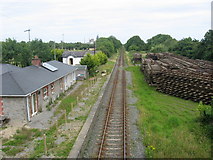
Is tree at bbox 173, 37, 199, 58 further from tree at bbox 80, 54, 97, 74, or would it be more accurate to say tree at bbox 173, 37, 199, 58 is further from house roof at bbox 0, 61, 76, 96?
house roof at bbox 0, 61, 76, 96

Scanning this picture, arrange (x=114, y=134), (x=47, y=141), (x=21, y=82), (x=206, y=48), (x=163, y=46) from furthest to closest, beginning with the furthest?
(x=163, y=46), (x=206, y=48), (x=21, y=82), (x=114, y=134), (x=47, y=141)

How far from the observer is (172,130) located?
11.8 meters

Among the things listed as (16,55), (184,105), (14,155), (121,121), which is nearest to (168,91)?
(184,105)

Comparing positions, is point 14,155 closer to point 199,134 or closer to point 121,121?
point 121,121

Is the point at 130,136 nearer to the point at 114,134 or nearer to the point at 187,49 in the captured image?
the point at 114,134

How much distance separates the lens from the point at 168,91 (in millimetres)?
21172

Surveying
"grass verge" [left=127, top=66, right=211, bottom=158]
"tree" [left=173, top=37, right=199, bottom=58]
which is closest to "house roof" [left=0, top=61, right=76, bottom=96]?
"grass verge" [left=127, top=66, right=211, bottom=158]

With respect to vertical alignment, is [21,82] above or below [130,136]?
above

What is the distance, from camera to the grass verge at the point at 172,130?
363 inches

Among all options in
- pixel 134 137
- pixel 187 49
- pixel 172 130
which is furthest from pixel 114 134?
pixel 187 49

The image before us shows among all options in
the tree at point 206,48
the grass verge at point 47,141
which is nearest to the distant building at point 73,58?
the tree at point 206,48

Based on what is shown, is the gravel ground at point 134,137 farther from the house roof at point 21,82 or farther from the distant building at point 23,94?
the house roof at point 21,82

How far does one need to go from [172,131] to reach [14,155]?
8.56 metres

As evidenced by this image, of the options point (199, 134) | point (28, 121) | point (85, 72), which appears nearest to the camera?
point (199, 134)
